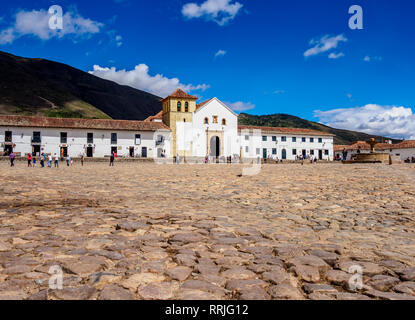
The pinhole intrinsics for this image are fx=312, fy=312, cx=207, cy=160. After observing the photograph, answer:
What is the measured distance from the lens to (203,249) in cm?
325

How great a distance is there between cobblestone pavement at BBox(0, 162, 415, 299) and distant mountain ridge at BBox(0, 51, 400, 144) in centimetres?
8026

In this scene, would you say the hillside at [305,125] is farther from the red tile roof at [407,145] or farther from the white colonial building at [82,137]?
the white colonial building at [82,137]

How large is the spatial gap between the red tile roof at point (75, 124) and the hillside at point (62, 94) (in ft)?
124

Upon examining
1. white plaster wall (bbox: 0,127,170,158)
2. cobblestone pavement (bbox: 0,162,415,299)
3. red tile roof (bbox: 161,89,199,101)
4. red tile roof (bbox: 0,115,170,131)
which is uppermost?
red tile roof (bbox: 161,89,199,101)

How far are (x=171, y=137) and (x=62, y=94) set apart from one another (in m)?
85.4

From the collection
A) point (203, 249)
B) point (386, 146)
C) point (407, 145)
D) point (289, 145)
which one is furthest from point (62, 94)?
point (203, 249)

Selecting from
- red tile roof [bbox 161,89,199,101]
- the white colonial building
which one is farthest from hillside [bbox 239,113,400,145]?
the white colonial building

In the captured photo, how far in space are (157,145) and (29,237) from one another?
4432cm

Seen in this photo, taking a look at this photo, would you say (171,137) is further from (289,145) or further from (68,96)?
(68,96)

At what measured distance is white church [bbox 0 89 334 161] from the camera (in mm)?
41844

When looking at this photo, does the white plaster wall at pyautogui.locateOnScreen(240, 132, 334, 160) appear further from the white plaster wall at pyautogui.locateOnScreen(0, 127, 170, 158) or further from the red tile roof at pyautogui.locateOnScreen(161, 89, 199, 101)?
the white plaster wall at pyautogui.locateOnScreen(0, 127, 170, 158)

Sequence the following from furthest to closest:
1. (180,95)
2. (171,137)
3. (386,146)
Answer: (386,146), (180,95), (171,137)

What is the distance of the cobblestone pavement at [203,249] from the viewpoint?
226 centimetres
